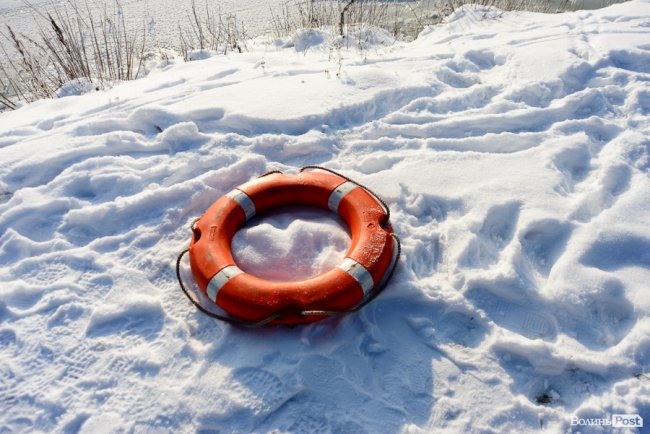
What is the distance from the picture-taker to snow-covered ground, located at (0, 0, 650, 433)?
1505mm

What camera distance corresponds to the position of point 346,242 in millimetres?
2035

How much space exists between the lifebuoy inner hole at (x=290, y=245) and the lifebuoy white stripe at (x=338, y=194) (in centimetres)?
7

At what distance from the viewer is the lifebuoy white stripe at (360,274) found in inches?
67.4

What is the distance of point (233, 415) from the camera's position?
1479 mm

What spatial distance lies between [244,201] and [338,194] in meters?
0.47

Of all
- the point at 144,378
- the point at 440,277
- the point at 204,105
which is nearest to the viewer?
the point at 144,378

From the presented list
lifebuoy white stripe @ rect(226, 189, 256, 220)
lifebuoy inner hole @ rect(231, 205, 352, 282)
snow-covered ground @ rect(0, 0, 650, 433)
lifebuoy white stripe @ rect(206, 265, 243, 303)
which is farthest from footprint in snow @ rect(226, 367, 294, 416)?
lifebuoy white stripe @ rect(226, 189, 256, 220)

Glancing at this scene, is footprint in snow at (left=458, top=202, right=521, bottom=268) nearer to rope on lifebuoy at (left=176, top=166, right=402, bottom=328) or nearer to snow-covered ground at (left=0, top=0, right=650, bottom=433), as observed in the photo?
snow-covered ground at (left=0, top=0, right=650, bottom=433)

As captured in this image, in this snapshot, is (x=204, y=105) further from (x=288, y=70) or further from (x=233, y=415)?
(x=233, y=415)

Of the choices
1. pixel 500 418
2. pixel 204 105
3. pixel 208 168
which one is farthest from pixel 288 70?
pixel 500 418

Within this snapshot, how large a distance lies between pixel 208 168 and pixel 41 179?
944 millimetres

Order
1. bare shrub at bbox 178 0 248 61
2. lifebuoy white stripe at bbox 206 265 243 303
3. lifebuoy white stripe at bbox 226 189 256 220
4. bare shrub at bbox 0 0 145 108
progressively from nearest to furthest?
1. lifebuoy white stripe at bbox 206 265 243 303
2. lifebuoy white stripe at bbox 226 189 256 220
3. bare shrub at bbox 0 0 145 108
4. bare shrub at bbox 178 0 248 61

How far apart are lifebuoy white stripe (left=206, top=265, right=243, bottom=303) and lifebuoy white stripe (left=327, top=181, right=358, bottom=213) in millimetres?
608

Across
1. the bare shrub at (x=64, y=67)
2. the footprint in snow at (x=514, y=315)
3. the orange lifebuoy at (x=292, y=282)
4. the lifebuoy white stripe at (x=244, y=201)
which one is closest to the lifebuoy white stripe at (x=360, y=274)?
the orange lifebuoy at (x=292, y=282)
